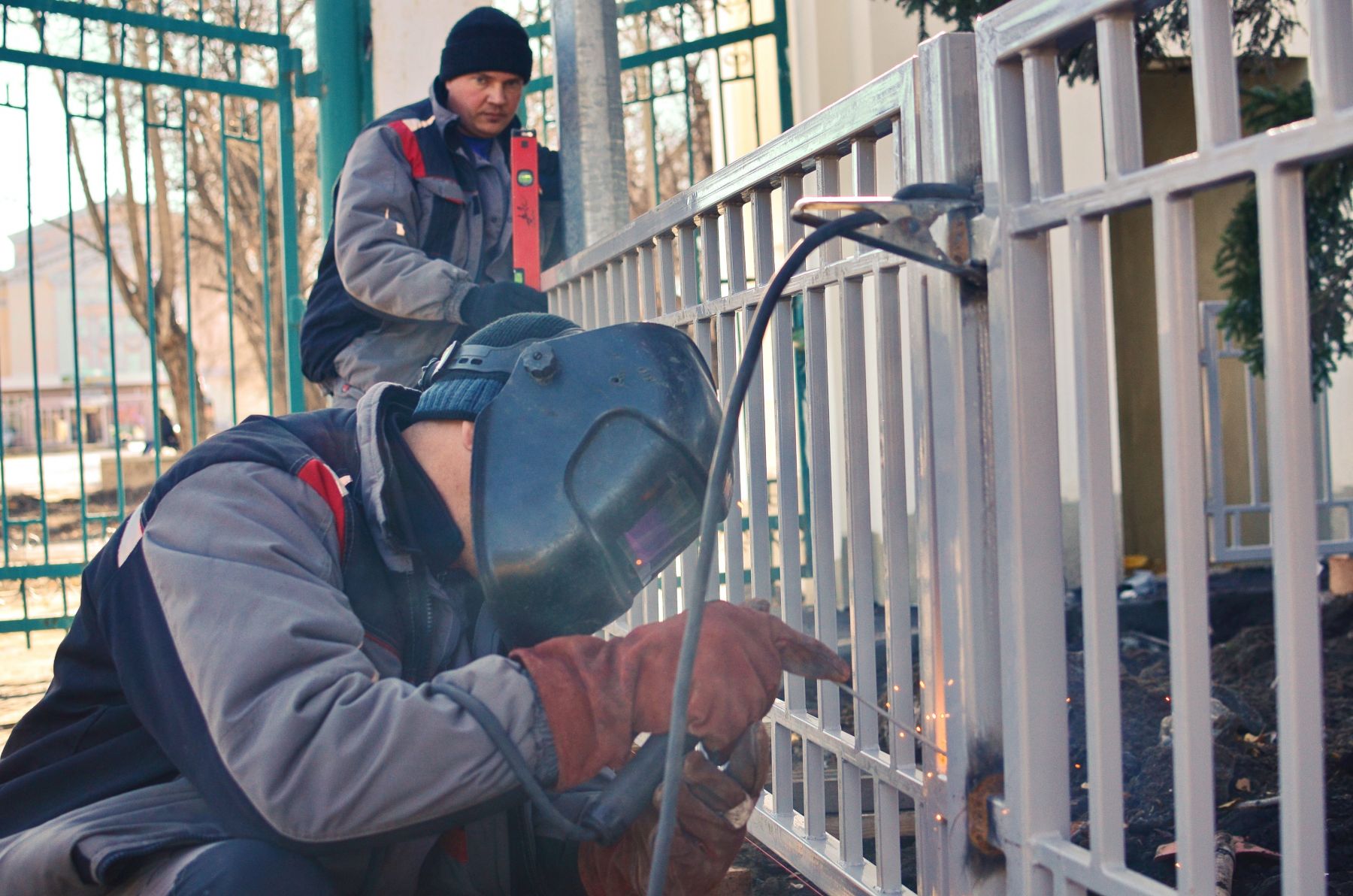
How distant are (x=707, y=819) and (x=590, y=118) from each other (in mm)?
2384

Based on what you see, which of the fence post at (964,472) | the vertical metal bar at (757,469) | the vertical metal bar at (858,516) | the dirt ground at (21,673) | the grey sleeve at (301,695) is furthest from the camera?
the dirt ground at (21,673)

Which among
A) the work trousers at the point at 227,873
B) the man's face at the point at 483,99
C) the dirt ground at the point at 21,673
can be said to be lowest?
the dirt ground at the point at 21,673

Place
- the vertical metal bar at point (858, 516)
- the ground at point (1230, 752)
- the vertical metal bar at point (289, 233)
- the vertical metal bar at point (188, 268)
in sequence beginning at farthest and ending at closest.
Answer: the vertical metal bar at point (289, 233) < the vertical metal bar at point (188, 268) < the ground at point (1230, 752) < the vertical metal bar at point (858, 516)

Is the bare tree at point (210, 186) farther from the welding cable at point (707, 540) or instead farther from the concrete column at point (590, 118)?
the welding cable at point (707, 540)

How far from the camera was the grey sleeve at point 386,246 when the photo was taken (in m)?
3.60

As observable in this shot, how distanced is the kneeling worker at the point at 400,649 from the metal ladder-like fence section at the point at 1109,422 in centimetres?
29

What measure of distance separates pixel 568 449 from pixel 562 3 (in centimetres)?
232

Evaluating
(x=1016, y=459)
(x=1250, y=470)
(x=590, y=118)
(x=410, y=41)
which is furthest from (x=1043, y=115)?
(x=1250, y=470)

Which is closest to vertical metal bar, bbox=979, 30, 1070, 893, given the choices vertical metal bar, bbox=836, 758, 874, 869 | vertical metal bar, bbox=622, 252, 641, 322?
vertical metal bar, bbox=836, 758, 874, 869

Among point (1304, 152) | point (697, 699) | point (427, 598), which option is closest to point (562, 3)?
point (427, 598)

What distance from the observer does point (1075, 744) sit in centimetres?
361

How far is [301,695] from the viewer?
59.1 inches

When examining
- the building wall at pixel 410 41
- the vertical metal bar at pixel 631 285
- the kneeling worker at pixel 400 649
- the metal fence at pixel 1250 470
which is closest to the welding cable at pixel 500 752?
the kneeling worker at pixel 400 649

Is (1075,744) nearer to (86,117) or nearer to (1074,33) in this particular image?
(1074,33)
